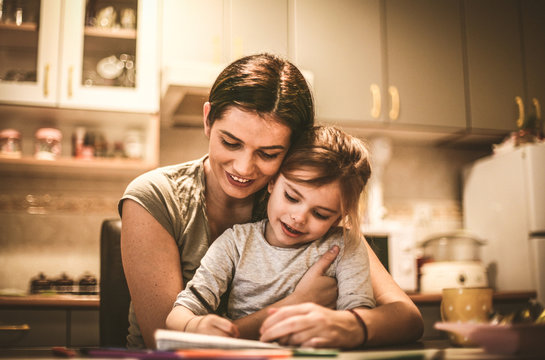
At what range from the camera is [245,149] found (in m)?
1.12

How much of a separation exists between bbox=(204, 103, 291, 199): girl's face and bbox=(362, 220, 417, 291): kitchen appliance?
1.55m

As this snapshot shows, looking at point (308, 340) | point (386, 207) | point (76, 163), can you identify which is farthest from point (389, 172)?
point (308, 340)

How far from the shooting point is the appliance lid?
240 cm

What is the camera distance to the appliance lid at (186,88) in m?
2.40

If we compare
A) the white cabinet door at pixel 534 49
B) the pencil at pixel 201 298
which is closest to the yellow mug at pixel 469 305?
the pencil at pixel 201 298

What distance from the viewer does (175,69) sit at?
2.40m

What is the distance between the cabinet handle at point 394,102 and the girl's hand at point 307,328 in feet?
6.95

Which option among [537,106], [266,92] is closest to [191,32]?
[266,92]

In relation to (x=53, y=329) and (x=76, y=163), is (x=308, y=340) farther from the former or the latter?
(x=76, y=163)

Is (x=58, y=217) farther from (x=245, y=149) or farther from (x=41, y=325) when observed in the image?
(x=245, y=149)

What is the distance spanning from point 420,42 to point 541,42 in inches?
30.4

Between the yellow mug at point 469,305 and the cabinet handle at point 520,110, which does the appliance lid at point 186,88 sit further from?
the yellow mug at point 469,305

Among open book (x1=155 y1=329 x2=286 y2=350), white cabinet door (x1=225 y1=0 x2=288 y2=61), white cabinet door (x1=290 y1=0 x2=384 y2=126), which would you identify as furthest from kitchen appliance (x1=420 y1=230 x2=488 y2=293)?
open book (x1=155 y1=329 x2=286 y2=350)

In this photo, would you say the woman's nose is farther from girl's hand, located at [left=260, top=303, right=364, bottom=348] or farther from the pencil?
girl's hand, located at [left=260, top=303, right=364, bottom=348]
